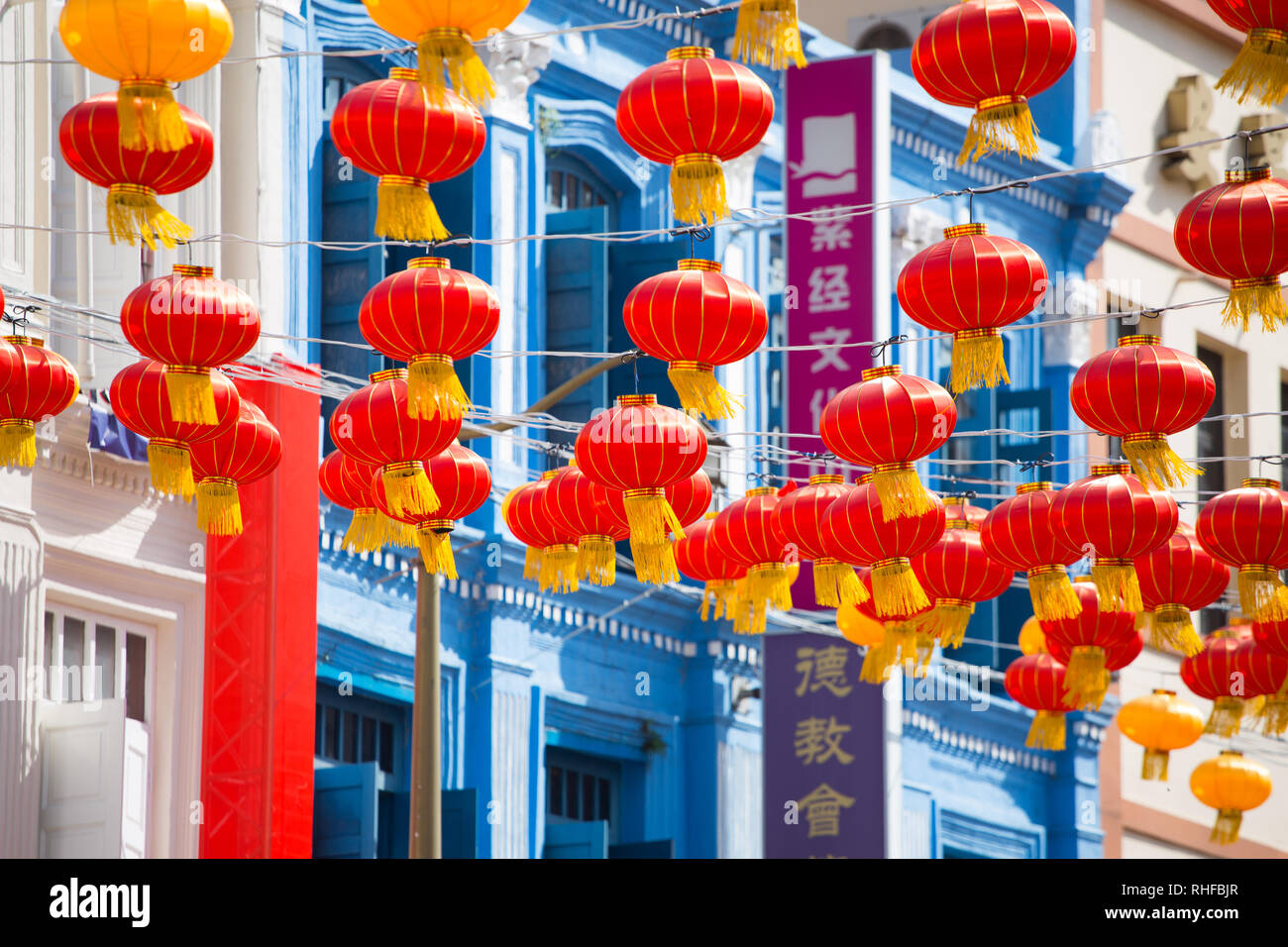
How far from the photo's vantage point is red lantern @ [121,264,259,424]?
13.1 metres

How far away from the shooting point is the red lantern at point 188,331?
13.1 meters

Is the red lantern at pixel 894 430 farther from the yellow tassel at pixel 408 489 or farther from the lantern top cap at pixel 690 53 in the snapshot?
the yellow tassel at pixel 408 489

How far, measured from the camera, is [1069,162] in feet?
102

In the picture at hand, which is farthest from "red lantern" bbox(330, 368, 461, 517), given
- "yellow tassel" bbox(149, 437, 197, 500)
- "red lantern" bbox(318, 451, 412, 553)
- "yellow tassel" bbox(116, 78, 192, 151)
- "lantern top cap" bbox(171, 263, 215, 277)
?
"yellow tassel" bbox(116, 78, 192, 151)

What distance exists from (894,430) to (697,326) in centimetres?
133

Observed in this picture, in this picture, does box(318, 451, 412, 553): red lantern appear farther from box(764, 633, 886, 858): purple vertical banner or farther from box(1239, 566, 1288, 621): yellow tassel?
box(764, 633, 886, 858): purple vertical banner

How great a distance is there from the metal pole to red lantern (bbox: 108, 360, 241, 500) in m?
1.64

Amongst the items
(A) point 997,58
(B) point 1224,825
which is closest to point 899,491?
(A) point 997,58

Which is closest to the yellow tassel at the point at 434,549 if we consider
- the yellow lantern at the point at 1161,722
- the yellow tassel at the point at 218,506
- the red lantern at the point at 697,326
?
the yellow tassel at the point at 218,506

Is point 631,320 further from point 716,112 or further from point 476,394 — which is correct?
point 476,394

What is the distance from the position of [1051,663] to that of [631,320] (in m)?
6.26

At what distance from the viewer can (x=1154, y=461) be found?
1377 centimetres
